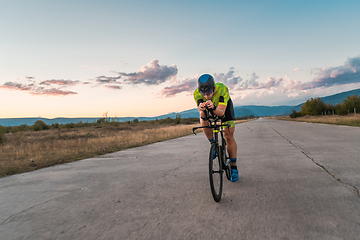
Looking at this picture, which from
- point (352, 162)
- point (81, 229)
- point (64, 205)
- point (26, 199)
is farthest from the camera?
point (352, 162)

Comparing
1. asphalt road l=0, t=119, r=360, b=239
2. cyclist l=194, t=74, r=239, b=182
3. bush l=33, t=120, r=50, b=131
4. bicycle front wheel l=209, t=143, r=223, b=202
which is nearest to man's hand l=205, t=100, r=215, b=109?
cyclist l=194, t=74, r=239, b=182

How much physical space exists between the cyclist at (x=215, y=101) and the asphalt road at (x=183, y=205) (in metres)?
0.77

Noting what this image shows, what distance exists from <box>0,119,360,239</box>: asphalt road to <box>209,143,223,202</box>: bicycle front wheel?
17cm

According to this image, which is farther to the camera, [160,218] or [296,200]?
[296,200]

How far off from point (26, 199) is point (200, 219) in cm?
313

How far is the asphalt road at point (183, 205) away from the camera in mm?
2508

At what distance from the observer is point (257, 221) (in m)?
2.69

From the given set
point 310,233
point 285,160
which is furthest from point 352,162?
point 310,233

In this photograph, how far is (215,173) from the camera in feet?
11.2

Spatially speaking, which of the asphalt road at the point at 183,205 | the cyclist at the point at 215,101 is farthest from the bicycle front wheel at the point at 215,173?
the cyclist at the point at 215,101

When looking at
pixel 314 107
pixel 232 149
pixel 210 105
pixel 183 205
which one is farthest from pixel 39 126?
pixel 314 107

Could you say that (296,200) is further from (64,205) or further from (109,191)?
(64,205)

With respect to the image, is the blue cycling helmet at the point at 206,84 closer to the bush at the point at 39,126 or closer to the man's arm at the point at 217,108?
the man's arm at the point at 217,108

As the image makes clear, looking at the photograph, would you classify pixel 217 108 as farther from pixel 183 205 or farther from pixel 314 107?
pixel 314 107
